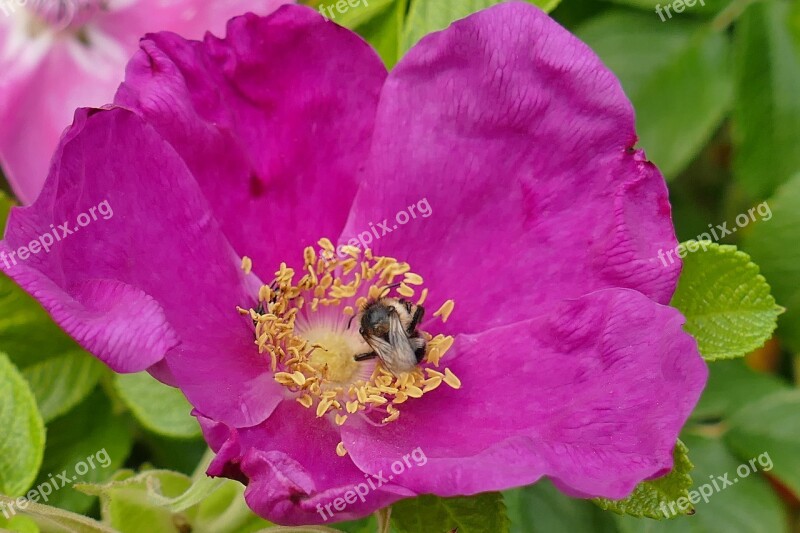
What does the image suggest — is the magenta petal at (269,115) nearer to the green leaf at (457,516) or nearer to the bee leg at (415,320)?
the bee leg at (415,320)

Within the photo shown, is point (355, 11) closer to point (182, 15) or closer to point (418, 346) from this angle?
point (182, 15)

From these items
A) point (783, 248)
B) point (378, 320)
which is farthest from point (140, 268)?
point (783, 248)

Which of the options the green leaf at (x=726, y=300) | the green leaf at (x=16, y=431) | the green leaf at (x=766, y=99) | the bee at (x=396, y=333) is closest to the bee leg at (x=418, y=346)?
the bee at (x=396, y=333)

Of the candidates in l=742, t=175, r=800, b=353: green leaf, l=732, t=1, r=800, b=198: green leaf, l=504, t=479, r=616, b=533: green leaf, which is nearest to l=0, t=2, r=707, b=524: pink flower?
l=504, t=479, r=616, b=533: green leaf

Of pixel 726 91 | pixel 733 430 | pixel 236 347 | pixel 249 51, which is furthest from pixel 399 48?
pixel 733 430

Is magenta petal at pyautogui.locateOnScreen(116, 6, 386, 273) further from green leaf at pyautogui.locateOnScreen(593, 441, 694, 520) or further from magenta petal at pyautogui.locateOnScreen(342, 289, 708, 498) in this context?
green leaf at pyautogui.locateOnScreen(593, 441, 694, 520)

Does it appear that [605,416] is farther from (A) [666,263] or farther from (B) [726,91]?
(B) [726,91]
